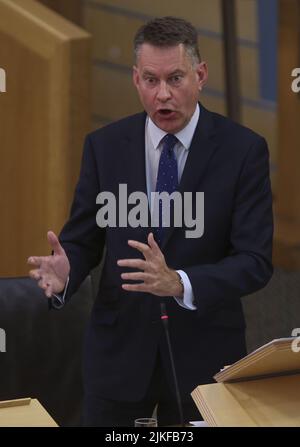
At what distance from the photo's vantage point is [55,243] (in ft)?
7.27

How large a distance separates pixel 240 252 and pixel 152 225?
0.22 metres

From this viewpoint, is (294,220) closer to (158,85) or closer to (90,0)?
A: (90,0)

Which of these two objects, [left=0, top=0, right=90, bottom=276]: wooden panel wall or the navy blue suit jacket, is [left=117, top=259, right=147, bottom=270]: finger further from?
[left=0, top=0, right=90, bottom=276]: wooden panel wall

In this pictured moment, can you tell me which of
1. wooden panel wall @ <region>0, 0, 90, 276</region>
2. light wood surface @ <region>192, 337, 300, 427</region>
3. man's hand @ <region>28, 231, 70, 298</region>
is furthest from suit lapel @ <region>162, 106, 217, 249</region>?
wooden panel wall @ <region>0, 0, 90, 276</region>

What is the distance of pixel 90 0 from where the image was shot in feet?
16.5

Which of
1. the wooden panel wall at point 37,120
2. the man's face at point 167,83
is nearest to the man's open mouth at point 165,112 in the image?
the man's face at point 167,83

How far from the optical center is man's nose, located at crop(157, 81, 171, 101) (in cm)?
225

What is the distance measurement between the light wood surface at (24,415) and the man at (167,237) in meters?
0.33

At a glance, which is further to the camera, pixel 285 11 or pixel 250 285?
pixel 285 11

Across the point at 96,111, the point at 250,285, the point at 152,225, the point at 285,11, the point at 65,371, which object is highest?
the point at 285,11

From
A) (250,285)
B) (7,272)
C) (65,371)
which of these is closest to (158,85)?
(250,285)

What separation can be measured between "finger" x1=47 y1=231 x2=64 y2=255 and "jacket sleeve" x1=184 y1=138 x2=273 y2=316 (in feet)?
0.93

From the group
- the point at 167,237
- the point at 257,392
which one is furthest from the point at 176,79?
the point at 257,392

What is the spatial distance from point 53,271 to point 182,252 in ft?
1.00
